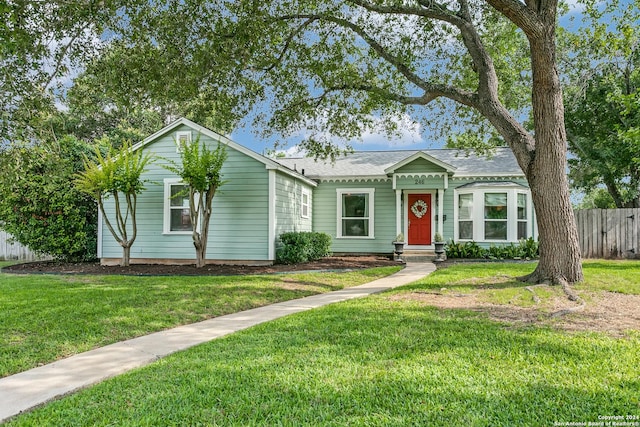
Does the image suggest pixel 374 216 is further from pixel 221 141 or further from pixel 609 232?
pixel 609 232

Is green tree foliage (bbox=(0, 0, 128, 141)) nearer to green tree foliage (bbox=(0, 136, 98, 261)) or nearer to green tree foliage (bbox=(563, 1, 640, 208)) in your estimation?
green tree foliage (bbox=(0, 136, 98, 261))

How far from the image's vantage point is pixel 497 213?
15.5 meters

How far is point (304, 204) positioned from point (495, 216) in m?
7.20

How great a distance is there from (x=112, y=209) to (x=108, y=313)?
8916 mm

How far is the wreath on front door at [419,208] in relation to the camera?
1641cm

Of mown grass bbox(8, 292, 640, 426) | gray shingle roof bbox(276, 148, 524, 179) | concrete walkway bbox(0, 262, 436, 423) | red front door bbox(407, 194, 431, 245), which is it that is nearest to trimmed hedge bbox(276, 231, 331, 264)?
gray shingle roof bbox(276, 148, 524, 179)

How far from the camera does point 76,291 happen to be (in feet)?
26.5

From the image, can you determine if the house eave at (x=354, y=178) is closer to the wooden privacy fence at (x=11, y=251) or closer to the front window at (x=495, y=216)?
the front window at (x=495, y=216)

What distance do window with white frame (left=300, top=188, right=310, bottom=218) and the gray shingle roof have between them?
1.12 m

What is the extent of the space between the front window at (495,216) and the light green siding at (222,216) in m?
8.39

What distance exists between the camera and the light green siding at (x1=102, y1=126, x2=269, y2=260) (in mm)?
13000

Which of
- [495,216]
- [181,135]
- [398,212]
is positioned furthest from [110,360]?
[495,216]

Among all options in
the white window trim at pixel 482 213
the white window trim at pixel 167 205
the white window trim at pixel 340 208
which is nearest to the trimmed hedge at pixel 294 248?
the white window trim at pixel 167 205

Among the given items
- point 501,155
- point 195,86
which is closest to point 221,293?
point 195,86
